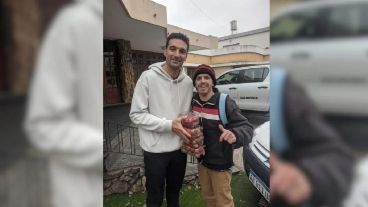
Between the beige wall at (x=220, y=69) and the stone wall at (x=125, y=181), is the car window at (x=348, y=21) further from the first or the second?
the stone wall at (x=125, y=181)

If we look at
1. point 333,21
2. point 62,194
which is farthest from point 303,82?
point 62,194

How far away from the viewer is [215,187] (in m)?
1.22

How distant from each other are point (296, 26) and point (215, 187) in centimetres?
66

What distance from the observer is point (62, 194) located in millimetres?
918

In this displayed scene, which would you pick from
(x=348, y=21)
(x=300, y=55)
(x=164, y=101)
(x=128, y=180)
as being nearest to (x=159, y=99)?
(x=164, y=101)

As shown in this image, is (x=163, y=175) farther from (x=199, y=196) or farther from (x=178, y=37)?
(x=178, y=37)

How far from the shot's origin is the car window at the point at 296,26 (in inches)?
36.7

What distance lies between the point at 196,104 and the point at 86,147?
43 cm

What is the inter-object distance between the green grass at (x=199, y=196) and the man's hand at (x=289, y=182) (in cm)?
19

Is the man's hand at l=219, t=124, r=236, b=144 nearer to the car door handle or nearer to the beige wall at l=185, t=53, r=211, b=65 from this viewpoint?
the beige wall at l=185, t=53, r=211, b=65

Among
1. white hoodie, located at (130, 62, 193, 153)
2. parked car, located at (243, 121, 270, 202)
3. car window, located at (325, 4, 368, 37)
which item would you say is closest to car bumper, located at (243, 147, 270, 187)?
parked car, located at (243, 121, 270, 202)

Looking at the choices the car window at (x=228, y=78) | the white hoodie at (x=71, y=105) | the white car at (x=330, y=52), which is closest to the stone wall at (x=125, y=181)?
the white hoodie at (x=71, y=105)

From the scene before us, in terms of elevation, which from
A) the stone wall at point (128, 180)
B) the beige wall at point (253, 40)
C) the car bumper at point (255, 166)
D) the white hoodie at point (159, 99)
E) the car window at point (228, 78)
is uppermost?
the beige wall at point (253, 40)

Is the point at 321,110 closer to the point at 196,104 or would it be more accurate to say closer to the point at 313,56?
the point at 313,56
